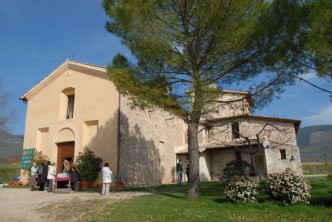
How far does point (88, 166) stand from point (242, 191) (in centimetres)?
1020

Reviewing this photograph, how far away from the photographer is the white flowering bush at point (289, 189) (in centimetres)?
799

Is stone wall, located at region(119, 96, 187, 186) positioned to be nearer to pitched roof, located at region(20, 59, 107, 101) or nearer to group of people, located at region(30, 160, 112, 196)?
group of people, located at region(30, 160, 112, 196)

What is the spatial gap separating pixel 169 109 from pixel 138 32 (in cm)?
290

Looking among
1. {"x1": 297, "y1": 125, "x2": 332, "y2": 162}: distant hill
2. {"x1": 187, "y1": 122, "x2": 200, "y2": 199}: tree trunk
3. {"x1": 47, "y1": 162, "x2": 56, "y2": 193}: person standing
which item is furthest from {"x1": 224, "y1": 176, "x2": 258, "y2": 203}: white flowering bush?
{"x1": 297, "y1": 125, "x2": 332, "y2": 162}: distant hill

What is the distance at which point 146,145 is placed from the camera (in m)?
19.1

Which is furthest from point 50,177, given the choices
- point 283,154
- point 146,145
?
point 283,154

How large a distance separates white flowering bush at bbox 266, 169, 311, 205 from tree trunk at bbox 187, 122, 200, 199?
2611 mm

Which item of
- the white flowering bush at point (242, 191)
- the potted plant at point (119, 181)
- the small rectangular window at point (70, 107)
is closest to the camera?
the white flowering bush at point (242, 191)

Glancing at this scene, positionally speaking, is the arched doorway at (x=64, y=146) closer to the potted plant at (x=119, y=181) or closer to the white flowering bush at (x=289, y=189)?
the potted plant at (x=119, y=181)

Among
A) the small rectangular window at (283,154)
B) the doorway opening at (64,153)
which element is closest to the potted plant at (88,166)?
the doorway opening at (64,153)

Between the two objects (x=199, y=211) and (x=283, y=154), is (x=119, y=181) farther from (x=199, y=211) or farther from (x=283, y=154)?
(x=283, y=154)

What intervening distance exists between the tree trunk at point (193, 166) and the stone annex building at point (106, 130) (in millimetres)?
4556

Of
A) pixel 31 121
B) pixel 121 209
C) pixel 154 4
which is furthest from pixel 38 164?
pixel 154 4

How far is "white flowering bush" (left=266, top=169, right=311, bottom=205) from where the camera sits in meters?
7.99
